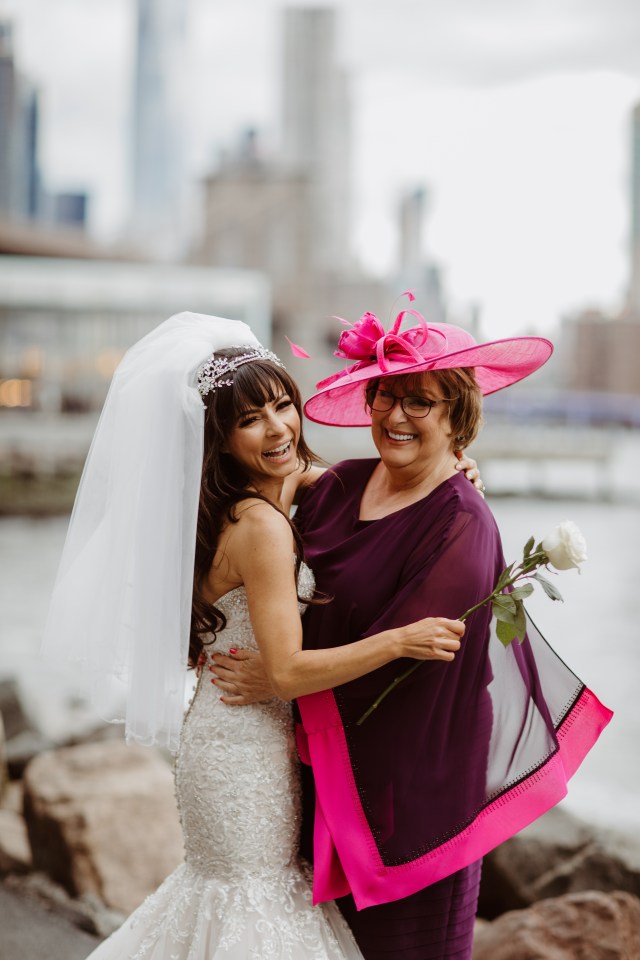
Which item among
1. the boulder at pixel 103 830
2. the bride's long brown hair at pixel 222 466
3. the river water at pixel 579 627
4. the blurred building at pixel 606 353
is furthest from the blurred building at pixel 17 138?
the bride's long brown hair at pixel 222 466

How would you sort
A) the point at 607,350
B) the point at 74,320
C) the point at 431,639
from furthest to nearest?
the point at 607,350 → the point at 74,320 → the point at 431,639

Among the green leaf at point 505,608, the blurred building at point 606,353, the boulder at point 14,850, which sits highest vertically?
the blurred building at point 606,353

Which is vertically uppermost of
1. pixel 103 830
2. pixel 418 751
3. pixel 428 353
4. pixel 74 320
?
pixel 74 320

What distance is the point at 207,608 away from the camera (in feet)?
7.59

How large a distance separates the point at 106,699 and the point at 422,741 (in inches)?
30.6

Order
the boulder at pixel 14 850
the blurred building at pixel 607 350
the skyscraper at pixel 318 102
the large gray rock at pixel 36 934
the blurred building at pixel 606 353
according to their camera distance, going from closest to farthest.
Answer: the large gray rock at pixel 36 934 → the boulder at pixel 14 850 → the blurred building at pixel 607 350 → the blurred building at pixel 606 353 → the skyscraper at pixel 318 102

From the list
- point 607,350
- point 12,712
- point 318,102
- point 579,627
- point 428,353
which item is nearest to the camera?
point 428,353

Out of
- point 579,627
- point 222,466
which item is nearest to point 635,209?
point 579,627

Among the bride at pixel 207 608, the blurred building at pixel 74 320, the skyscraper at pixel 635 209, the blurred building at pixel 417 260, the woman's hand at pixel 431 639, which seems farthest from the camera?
the blurred building at pixel 417 260

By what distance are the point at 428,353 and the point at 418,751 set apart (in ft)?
2.81

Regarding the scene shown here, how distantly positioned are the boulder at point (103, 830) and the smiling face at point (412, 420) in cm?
228

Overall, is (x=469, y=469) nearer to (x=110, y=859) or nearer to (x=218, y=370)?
(x=218, y=370)

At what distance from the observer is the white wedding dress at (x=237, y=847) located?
2.20 metres

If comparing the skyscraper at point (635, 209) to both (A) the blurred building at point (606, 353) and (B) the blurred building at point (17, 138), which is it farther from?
(B) the blurred building at point (17, 138)
